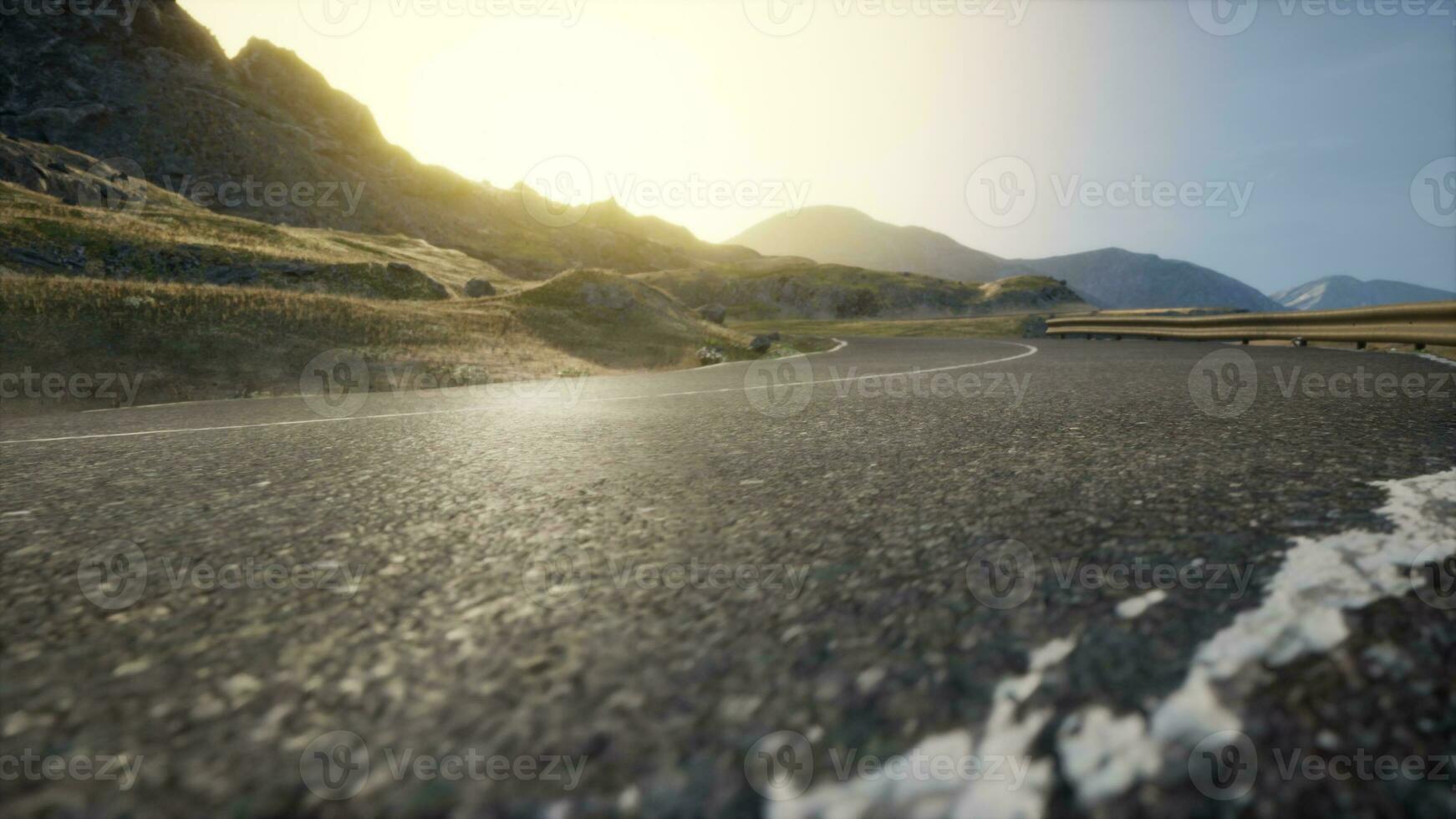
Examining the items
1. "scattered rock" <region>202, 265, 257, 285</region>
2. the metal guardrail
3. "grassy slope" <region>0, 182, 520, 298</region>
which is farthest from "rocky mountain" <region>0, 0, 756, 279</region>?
the metal guardrail

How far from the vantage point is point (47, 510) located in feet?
9.29

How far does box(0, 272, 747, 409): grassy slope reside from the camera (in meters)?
12.3

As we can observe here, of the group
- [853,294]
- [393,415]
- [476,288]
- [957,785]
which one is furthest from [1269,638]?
[853,294]

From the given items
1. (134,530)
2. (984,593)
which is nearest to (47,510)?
(134,530)

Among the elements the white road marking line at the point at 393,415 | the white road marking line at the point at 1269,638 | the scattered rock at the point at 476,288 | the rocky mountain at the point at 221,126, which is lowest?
the white road marking line at the point at 393,415

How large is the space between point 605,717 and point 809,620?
534mm

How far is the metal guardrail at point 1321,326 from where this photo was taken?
1003 cm

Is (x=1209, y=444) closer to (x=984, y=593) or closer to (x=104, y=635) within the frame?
(x=984, y=593)

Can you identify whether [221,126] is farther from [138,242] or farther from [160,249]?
[160,249]

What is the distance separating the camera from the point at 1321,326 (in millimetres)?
13453

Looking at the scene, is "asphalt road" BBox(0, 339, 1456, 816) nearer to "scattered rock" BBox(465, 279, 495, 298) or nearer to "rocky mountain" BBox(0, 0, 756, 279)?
"scattered rock" BBox(465, 279, 495, 298)

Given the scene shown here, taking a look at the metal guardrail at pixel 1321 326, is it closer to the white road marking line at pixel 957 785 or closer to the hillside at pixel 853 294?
the white road marking line at pixel 957 785

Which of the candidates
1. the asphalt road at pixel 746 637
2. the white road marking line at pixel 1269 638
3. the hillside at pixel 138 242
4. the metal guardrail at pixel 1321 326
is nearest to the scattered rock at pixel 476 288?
the hillside at pixel 138 242

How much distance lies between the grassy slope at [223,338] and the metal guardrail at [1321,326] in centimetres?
1630
